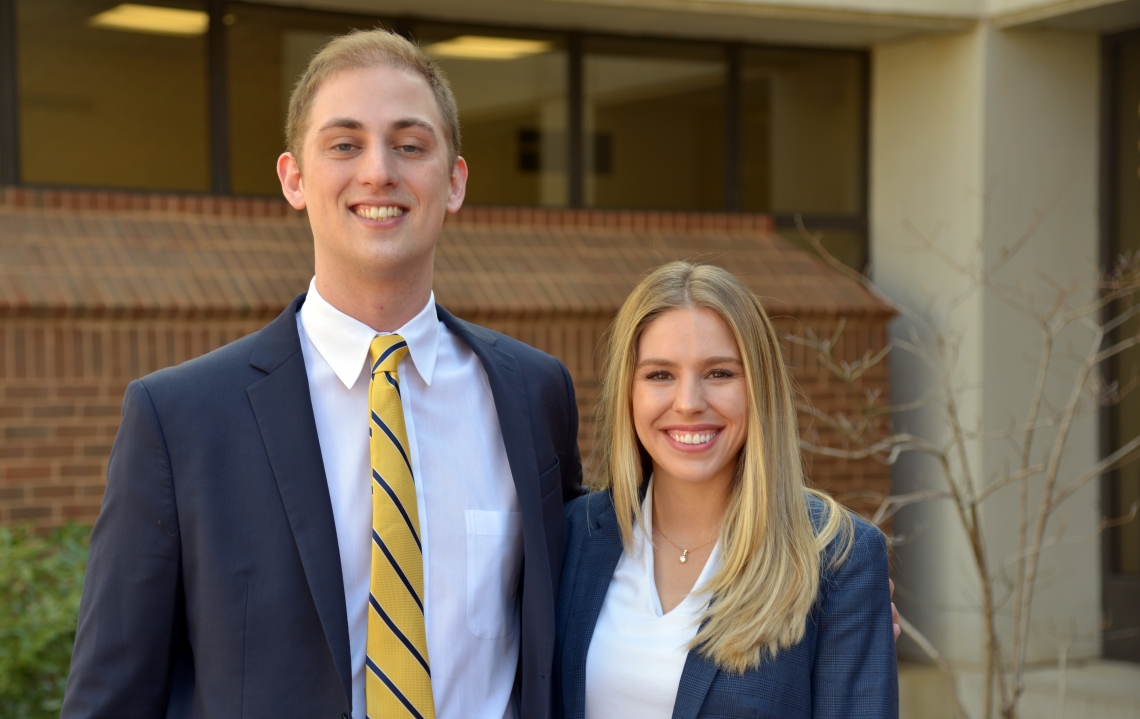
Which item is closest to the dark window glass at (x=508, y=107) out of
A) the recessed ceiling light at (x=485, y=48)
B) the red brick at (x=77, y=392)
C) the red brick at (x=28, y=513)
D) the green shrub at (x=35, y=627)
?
the recessed ceiling light at (x=485, y=48)

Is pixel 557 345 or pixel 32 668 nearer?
pixel 32 668

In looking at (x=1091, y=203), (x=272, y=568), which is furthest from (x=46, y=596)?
(x=1091, y=203)

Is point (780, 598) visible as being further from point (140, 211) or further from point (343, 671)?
point (140, 211)

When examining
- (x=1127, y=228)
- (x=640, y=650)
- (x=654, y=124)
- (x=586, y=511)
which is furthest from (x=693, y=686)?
(x=1127, y=228)

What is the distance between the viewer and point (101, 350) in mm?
5297

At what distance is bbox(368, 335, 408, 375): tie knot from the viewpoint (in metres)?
2.18

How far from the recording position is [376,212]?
7.11 ft

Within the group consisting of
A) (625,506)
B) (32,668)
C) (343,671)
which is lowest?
(32,668)

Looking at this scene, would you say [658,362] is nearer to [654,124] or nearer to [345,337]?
[345,337]

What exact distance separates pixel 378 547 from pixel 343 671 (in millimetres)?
214

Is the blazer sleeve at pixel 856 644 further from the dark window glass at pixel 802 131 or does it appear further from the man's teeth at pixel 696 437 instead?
the dark window glass at pixel 802 131

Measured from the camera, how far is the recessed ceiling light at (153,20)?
227 inches

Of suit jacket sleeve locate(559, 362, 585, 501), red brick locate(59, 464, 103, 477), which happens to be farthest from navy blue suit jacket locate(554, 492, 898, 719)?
red brick locate(59, 464, 103, 477)

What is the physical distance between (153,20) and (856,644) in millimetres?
4986
